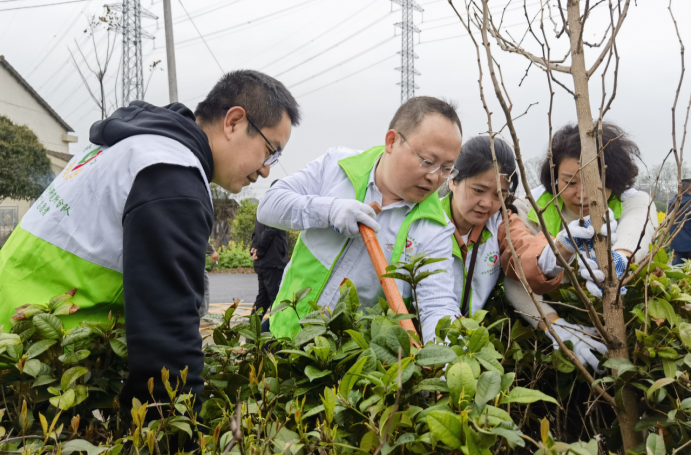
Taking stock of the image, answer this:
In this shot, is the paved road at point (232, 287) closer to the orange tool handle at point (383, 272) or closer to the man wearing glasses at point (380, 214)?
the man wearing glasses at point (380, 214)

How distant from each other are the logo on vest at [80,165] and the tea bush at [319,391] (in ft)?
1.31

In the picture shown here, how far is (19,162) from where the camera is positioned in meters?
18.7

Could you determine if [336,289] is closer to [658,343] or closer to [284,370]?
[284,370]

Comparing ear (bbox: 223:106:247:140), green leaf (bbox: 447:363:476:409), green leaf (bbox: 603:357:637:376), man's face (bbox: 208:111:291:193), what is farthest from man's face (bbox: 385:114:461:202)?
green leaf (bbox: 447:363:476:409)

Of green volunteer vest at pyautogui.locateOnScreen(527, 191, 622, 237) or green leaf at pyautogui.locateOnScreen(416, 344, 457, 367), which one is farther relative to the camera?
green volunteer vest at pyautogui.locateOnScreen(527, 191, 622, 237)

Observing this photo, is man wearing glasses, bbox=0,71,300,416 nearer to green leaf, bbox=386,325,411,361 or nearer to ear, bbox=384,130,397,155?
green leaf, bbox=386,325,411,361

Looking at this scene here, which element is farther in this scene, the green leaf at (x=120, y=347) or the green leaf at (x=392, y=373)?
the green leaf at (x=120, y=347)

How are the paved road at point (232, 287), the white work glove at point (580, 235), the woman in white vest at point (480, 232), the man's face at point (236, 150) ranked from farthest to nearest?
1. the paved road at point (232, 287)
2. the woman in white vest at point (480, 232)
3. the man's face at point (236, 150)
4. the white work glove at point (580, 235)

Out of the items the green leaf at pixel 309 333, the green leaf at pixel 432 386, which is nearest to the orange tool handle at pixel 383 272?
the green leaf at pixel 309 333

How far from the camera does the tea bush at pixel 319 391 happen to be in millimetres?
955

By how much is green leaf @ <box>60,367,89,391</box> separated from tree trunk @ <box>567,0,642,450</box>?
1.42 meters

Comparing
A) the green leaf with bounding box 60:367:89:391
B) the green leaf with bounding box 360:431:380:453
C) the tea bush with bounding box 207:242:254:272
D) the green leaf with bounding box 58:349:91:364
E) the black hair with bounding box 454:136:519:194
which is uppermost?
the black hair with bounding box 454:136:519:194

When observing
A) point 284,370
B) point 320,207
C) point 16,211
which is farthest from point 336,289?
point 16,211

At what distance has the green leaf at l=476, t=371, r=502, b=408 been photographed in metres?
0.93
